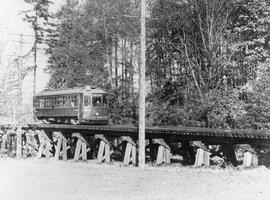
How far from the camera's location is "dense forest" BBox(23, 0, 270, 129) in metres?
26.8

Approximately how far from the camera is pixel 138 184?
15.2 meters

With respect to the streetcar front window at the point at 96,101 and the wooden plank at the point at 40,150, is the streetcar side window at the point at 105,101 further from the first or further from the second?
the wooden plank at the point at 40,150

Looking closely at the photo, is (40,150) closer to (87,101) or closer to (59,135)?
(59,135)

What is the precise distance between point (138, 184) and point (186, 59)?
18.3 metres

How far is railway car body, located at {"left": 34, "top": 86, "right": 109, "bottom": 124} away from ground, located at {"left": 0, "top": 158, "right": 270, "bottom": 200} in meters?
11.8

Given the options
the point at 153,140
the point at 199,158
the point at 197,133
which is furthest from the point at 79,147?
the point at 197,133

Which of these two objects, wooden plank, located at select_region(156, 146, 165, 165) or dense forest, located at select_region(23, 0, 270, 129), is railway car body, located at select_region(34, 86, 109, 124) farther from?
wooden plank, located at select_region(156, 146, 165, 165)

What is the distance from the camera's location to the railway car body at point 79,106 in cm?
3162

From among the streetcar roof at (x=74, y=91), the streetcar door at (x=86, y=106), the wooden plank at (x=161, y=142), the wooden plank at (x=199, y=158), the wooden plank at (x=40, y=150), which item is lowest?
the wooden plank at (x=40, y=150)

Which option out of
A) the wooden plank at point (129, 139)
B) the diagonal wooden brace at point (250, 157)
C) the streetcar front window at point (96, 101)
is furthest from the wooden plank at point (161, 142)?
the streetcar front window at point (96, 101)

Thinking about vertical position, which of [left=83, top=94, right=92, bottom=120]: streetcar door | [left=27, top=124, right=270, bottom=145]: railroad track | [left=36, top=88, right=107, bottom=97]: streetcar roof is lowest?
[left=27, top=124, right=270, bottom=145]: railroad track

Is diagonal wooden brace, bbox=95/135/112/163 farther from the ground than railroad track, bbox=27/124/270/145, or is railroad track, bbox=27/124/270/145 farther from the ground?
railroad track, bbox=27/124/270/145

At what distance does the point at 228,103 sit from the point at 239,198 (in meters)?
15.1

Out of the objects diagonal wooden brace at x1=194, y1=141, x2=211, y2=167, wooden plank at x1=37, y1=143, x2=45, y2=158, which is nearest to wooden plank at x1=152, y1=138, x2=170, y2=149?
diagonal wooden brace at x1=194, y1=141, x2=211, y2=167
